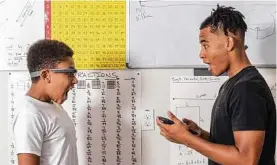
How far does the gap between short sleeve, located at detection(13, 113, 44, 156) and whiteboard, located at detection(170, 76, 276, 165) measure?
739 mm

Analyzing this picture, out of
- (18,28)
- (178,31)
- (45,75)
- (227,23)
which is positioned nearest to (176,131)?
(227,23)

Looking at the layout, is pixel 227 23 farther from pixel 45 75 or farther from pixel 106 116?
pixel 106 116

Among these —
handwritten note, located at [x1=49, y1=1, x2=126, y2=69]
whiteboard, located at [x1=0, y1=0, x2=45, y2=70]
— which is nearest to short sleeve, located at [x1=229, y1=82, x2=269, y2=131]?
handwritten note, located at [x1=49, y1=1, x2=126, y2=69]

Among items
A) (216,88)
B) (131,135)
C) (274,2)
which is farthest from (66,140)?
(274,2)

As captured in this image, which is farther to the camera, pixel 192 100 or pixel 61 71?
pixel 192 100

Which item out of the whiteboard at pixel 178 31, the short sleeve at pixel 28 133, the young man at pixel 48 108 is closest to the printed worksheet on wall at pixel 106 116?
the whiteboard at pixel 178 31

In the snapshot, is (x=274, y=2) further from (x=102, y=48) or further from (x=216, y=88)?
(x=102, y=48)

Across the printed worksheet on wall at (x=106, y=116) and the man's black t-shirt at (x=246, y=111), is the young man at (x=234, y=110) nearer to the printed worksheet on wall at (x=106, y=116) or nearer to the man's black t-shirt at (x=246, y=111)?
the man's black t-shirt at (x=246, y=111)

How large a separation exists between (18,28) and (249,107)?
3.92 ft

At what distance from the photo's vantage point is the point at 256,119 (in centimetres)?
102

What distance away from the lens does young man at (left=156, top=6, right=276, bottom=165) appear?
1.02m

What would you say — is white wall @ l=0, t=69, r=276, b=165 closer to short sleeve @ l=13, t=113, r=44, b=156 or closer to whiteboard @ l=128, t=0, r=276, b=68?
whiteboard @ l=128, t=0, r=276, b=68

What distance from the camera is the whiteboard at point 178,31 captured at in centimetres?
169

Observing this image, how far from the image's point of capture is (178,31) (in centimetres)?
169
